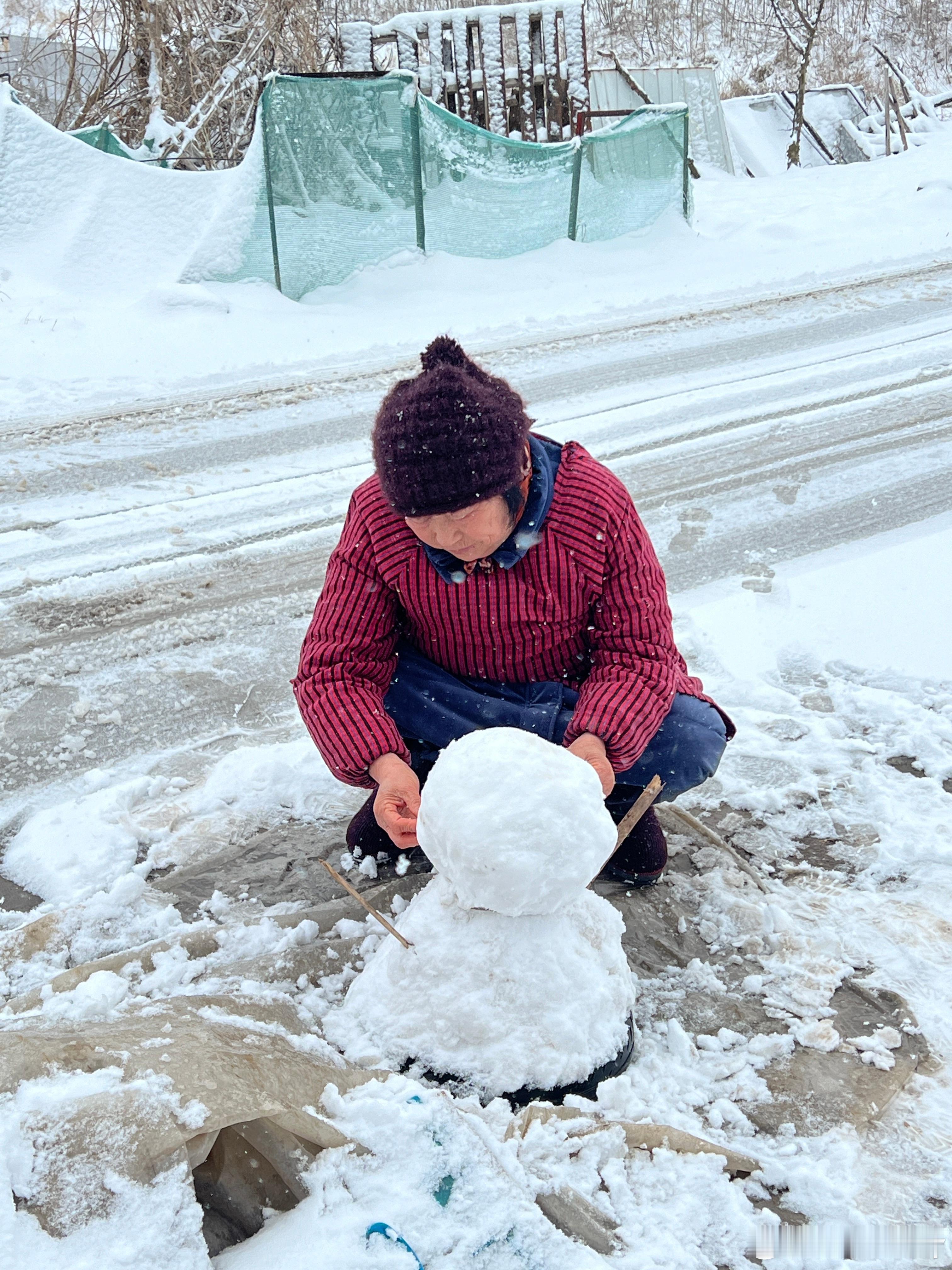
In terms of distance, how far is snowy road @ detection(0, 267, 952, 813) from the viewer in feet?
10.7

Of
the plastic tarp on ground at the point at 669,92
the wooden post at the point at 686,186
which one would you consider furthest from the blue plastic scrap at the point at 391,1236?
the plastic tarp on ground at the point at 669,92

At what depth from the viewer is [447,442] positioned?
1.84 meters

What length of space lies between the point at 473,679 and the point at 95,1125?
4.16 ft

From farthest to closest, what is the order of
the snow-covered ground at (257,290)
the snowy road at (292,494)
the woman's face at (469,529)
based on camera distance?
the snow-covered ground at (257,290) < the snowy road at (292,494) < the woman's face at (469,529)

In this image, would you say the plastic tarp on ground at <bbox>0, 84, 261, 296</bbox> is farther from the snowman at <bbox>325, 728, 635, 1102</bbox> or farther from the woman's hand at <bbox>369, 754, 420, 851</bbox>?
the snowman at <bbox>325, 728, 635, 1102</bbox>

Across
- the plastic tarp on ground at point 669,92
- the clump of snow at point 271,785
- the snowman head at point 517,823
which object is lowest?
the clump of snow at point 271,785

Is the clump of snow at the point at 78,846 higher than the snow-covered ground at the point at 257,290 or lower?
lower

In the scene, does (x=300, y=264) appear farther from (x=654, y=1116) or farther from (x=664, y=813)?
(x=654, y=1116)

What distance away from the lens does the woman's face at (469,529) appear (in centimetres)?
195

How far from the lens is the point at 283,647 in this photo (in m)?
3.49

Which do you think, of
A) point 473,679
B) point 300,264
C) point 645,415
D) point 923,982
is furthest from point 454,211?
point 923,982

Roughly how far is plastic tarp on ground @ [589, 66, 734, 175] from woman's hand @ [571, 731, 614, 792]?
12.3 metres

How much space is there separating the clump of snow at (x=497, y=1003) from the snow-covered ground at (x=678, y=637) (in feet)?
0.30

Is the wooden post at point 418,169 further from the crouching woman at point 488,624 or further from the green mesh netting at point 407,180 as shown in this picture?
the crouching woman at point 488,624
